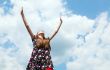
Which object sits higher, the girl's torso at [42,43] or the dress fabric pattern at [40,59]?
the girl's torso at [42,43]

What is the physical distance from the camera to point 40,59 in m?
25.2

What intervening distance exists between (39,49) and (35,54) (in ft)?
1.13

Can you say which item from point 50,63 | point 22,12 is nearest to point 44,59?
point 50,63

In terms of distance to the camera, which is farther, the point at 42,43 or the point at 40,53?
the point at 40,53

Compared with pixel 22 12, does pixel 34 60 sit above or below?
below

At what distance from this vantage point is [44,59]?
82.4 ft

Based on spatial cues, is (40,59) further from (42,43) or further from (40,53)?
(42,43)

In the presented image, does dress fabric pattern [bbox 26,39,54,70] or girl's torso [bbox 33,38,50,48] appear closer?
girl's torso [bbox 33,38,50,48]

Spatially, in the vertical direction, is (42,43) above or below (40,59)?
above

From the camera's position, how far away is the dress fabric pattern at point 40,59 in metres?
25.0

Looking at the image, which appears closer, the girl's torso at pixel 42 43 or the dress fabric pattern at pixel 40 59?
the girl's torso at pixel 42 43

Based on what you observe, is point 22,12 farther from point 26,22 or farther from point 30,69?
point 30,69

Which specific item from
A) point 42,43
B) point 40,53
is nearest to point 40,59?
point 40,53

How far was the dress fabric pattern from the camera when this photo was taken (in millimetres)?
24969
